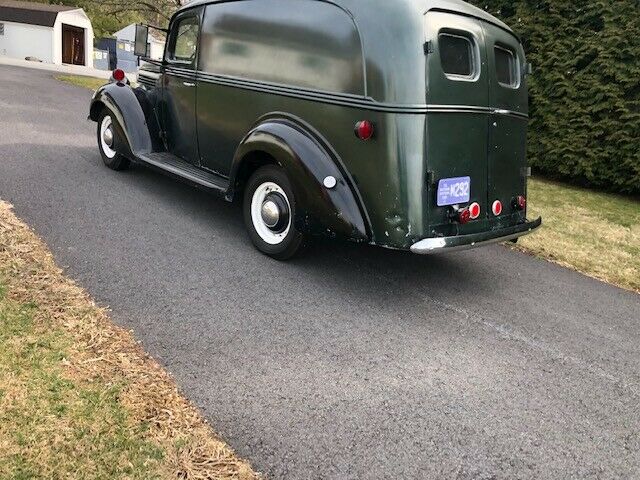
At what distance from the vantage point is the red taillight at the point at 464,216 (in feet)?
13.2

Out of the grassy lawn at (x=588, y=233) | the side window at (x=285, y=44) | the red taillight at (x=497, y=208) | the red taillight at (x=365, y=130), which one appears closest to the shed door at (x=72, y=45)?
the grassy lawn at (x=588, y=233)

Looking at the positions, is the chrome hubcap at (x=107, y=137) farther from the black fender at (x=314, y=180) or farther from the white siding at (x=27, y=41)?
the white siding at (x=27, y=41)

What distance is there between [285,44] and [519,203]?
2277 millimetres

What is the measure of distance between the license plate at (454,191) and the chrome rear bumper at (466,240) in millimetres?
261

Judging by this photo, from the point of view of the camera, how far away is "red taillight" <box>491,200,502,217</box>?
14.2ft

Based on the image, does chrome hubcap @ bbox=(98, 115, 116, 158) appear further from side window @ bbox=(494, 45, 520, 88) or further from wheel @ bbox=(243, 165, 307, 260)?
side window @ bbox=(494, 45, 520, 88)

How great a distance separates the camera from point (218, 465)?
2.32m

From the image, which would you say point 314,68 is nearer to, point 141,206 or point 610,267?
point 141,206

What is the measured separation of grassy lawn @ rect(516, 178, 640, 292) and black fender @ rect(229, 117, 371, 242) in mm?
2756

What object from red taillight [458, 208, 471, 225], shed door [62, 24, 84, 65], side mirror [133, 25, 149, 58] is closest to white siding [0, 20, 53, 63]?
shed door [62, 24, 84, 65]

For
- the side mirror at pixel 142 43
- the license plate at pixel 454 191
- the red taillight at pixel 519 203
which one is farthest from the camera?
the side mirror at pixel 142 43

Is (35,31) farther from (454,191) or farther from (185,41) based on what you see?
(454,191)

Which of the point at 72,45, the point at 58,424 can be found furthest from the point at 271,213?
the point at 72,45

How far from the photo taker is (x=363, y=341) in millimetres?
3520
